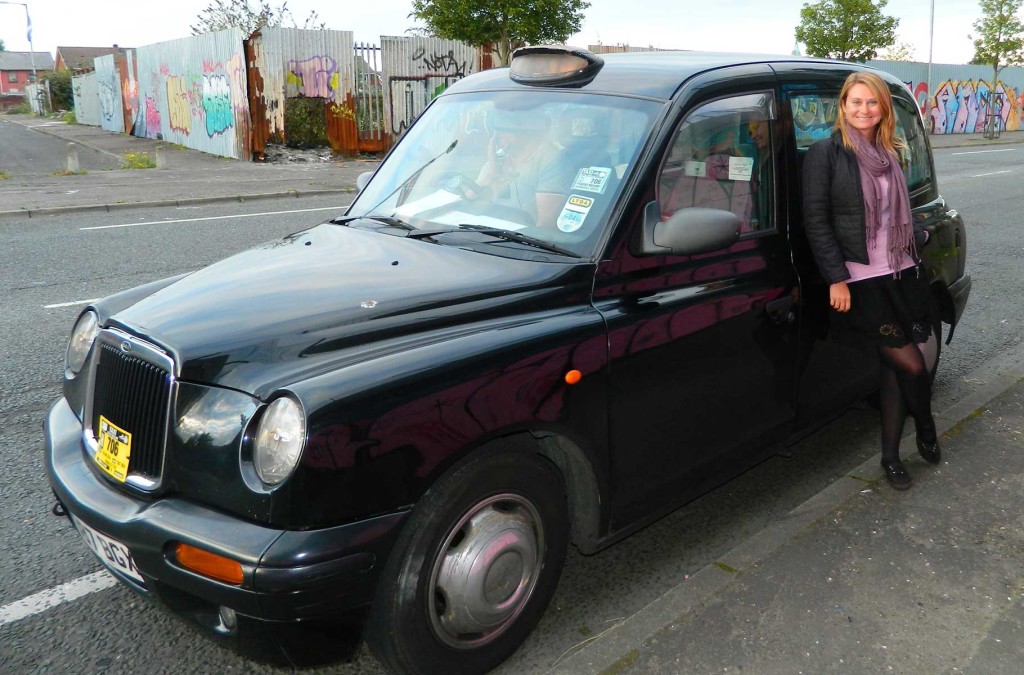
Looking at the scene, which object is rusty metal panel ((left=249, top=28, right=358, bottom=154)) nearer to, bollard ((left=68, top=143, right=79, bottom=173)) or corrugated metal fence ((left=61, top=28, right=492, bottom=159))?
corrugated metal fence ((left=61, top=28, right=492, bottom=159))

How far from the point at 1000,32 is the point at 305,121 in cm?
3366

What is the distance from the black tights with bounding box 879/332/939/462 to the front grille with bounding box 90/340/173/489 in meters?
2.95

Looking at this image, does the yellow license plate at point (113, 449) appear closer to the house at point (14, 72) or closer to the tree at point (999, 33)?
the tree at point (999, 33)

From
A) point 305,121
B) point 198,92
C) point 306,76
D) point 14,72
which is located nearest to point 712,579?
point 306,76

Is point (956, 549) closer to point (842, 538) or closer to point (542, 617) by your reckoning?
point (842, 538)

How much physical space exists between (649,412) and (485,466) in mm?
728

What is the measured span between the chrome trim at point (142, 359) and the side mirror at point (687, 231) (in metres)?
1.52

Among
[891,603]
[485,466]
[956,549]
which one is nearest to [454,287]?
[485,466]

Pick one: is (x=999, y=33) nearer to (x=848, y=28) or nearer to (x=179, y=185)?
(x=848, y=28)

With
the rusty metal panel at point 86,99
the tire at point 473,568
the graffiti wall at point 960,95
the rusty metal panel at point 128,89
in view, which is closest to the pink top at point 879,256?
the tire at point 473,568

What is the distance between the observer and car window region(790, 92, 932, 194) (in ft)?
11.8

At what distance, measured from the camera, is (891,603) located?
9.75 ft

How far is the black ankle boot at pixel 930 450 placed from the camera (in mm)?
4035

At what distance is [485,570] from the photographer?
8.07 ft
